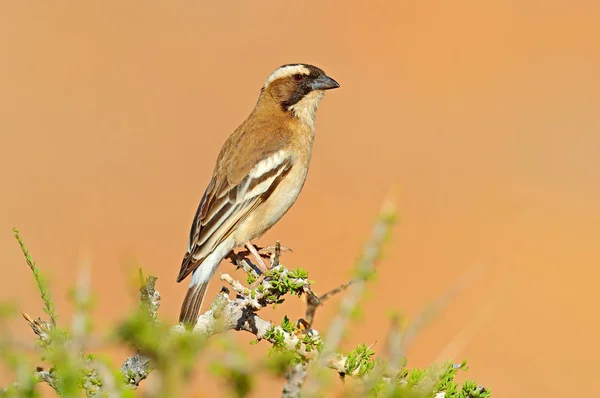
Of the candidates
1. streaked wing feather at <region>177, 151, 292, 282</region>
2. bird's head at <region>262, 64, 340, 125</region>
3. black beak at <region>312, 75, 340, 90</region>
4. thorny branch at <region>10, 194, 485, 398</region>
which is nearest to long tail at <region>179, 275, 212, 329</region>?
streaked wing feather at <region>177, 151, 292, 282</region>

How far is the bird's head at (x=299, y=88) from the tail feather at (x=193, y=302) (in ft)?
A: 6.25

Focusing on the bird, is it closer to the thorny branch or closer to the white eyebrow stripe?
the white eyebrow stripe

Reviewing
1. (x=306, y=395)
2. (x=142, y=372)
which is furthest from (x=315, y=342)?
(x=306, y=395)

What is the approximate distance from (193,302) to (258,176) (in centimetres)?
123

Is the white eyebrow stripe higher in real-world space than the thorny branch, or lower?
higher

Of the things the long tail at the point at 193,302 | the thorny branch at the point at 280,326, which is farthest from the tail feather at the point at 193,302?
the thorny branch at the point at 280,326

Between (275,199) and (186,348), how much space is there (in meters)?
3.92

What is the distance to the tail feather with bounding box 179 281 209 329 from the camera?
4.36 meters

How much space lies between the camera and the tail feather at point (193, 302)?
4358mm

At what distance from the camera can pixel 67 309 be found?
9.21 meters

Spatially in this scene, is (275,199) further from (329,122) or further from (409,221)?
(329,122)

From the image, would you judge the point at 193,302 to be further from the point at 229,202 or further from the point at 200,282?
the point at 229,202

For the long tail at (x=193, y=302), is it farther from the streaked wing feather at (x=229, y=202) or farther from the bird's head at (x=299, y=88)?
the bird's head at (x=299, y=88)

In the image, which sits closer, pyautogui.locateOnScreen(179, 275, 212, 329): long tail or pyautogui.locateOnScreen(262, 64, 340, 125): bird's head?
pyautogui.locateOnScreen(179, 275, 212, 329): long tail
